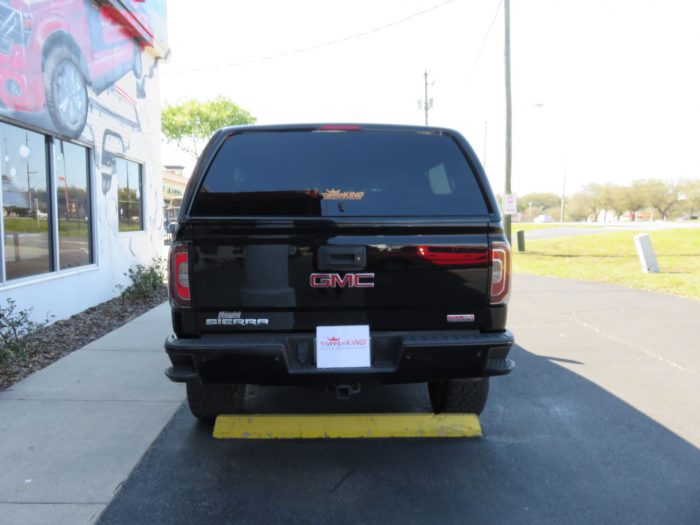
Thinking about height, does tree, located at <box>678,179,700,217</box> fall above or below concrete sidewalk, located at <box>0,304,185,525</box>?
above

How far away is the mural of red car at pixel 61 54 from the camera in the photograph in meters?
6.16

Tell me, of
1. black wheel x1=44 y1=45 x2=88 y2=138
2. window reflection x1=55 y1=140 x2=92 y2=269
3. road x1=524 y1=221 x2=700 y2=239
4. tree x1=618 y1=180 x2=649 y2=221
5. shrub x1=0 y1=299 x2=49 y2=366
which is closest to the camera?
shrub x1=0 y1=299 x2=49 y2=366

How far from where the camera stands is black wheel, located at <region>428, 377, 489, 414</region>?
12.5 feet

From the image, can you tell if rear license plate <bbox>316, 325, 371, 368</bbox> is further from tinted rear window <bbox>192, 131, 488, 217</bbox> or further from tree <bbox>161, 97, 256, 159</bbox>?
tree <bbox>161, 97, 256, 159</bbox>

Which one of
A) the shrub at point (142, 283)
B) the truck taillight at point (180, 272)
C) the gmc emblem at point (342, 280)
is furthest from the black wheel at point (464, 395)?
the shrub at point (142, 283)

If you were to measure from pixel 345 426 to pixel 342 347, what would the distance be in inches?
36.2

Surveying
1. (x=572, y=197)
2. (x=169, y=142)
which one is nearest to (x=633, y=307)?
(x=169, y=142)

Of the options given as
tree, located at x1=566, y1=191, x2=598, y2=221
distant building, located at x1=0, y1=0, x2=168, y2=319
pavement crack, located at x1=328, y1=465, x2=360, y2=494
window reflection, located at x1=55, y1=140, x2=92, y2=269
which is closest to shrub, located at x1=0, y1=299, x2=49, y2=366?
distant building, located at x1=0, y1=0, x2=168, y2=319

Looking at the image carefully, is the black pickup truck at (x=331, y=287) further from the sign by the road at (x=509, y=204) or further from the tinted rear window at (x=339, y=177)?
the sign by the road at (x=509, y=204)

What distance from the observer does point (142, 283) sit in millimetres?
9422

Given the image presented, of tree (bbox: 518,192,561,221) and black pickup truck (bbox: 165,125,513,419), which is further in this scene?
tree (bbox: 518,192,561,221)

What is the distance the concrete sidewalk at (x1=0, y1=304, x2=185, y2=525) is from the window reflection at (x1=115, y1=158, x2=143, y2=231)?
4639 millimetres

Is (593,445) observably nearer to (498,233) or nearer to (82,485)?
(498,233)

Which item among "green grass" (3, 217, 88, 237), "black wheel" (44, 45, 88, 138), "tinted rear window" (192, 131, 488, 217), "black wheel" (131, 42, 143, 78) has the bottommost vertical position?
"green grass" (3, 217, 88, 237)
